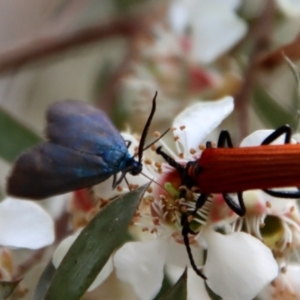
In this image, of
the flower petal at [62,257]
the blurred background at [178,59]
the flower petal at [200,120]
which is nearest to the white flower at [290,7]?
the blurred background at [178,59]

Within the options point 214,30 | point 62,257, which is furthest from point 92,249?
point 214,30

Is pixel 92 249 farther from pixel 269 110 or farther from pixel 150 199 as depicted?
pixel 269 110

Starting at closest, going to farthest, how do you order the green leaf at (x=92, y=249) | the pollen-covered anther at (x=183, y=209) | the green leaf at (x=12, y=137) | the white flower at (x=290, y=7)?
the green leaf at (x=92, y=249) < the pollen-covered anther at (x=183, y=209) < the green leaf at (x=12, y=137) < the white flower at (x=290, y=7)

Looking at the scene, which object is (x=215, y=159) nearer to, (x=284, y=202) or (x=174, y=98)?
(x=284, y=202)

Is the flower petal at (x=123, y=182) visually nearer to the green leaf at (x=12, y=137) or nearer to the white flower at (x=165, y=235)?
the white flower at (x=165, y=235)

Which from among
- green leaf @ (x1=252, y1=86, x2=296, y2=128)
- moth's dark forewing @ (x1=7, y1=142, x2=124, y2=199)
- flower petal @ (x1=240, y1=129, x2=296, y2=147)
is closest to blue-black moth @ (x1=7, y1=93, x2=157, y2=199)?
moth's dark forewing @ (x1=7, y1=142, x2=124, y2=199)

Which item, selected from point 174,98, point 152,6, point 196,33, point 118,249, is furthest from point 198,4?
point 118,249
